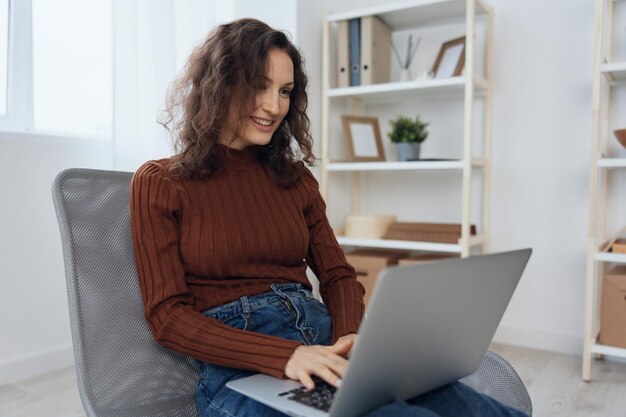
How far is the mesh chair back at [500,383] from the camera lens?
0.90 metres

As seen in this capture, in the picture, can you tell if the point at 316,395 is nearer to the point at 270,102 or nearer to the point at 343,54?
the point at 270,102

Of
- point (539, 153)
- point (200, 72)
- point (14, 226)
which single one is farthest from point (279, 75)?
point (539, 153)

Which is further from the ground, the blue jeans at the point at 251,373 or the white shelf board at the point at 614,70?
the white shelf board at the point at 614,70

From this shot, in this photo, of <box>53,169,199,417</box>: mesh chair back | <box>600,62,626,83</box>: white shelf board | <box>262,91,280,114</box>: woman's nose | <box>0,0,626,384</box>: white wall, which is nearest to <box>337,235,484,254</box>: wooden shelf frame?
<box>0,0,626,384</box>: white wall

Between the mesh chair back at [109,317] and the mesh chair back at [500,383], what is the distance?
47 centimetres

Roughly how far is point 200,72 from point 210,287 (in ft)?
1.35

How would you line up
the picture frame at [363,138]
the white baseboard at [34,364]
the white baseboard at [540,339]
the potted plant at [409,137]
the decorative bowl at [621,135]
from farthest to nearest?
the picture frame at [363,138] → the potted plant at [409,137] → the white baseboard at [540,339] → the decorative bowl at [621,135] → the white baseboard at [34,364]

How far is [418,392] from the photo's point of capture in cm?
79

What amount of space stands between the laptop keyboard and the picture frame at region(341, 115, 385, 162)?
74.0 inches

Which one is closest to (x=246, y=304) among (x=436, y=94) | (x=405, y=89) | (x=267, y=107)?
(x=267, y=107)

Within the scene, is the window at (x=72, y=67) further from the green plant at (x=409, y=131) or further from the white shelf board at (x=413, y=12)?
the green plant at (x=409, y=131)

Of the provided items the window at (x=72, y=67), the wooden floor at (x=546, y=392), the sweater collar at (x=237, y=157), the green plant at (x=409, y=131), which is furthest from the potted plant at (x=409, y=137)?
the sweater collar at (x=237, y=157)

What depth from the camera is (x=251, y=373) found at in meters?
0.90

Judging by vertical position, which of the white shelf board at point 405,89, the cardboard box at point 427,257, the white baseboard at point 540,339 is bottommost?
the white baseboard at point 540,339
